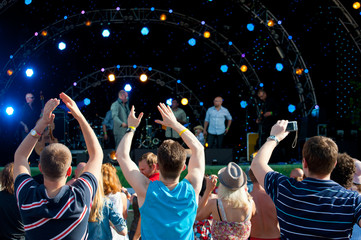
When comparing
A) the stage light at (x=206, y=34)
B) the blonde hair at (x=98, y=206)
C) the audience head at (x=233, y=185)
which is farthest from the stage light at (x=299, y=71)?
the blonde hair at (x=98, y=206)

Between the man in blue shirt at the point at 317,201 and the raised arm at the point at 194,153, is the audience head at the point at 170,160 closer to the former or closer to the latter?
the raised arm at the point at 194,153

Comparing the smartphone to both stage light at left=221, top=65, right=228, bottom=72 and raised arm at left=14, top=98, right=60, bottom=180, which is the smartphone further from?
stage light at left=221, top=65, right=228, bottom=72

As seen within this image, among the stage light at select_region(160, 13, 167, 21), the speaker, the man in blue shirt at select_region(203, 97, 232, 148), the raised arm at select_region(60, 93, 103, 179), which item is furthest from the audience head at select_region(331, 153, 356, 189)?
the stage light at select_region(160, 13, 167, 21)

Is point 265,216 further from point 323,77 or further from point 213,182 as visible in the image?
point 323,77

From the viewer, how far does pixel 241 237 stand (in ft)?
10.4

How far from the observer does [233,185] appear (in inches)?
121

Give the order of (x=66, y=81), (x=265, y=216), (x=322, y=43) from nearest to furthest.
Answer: (x=265, y=216) → (x=322, y=43) → (x=66, y=81)

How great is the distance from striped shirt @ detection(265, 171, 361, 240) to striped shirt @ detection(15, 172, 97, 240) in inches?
40.3

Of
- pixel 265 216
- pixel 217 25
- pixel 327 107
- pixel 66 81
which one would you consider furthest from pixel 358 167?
pixel 66 81

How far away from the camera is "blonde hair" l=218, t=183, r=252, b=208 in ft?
10.2

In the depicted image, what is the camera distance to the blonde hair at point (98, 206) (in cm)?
308

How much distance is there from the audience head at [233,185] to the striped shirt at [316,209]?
96 centimetres

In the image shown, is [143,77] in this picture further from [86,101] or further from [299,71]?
[299,71]

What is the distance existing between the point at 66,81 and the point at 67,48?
1.09 meters
